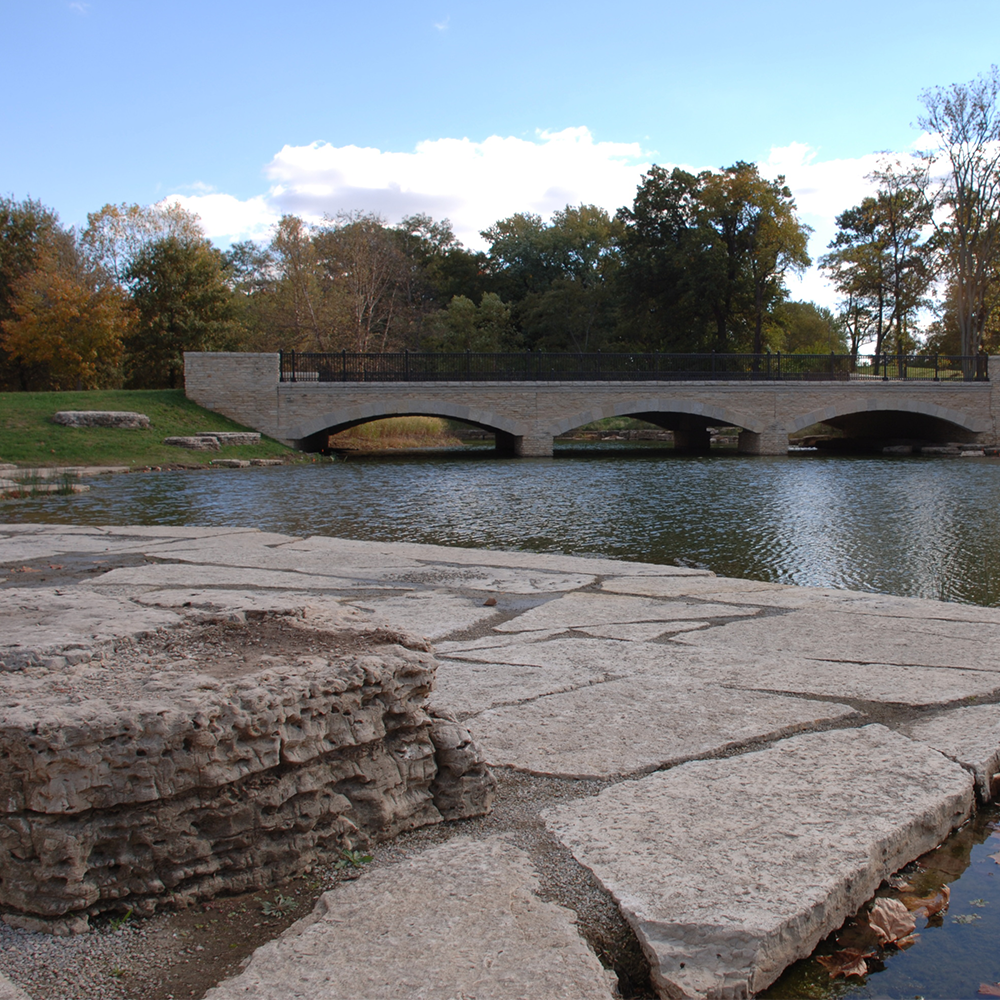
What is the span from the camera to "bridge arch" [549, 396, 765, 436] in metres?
25.0

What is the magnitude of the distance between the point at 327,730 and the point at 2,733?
23.0 inches

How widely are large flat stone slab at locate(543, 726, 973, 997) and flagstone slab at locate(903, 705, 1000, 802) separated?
69mm

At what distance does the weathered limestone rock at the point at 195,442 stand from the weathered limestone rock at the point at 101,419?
1016mm

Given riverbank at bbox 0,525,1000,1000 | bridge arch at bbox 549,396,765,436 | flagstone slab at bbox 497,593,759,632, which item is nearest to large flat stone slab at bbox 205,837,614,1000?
riverbank at bbox 0,525,1000,1000

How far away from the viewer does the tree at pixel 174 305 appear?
113 ft

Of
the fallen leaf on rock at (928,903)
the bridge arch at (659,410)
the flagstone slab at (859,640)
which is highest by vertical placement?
the bridge arch at (659,410)

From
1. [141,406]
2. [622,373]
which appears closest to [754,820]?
[141,406]

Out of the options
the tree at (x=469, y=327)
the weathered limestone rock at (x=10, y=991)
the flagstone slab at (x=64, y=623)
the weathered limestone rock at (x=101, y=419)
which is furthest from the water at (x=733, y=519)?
the tree at (x=469, y=327)

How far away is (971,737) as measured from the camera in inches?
90.8

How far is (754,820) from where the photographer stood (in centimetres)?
182

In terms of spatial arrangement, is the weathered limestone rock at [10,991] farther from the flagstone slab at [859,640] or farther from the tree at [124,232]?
the tree at [124,232]

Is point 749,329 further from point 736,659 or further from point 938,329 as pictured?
point 736,659

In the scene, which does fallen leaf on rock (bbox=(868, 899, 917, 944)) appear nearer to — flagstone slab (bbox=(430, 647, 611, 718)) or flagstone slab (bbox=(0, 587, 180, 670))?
flagstone slab (bbox=(430, 647, 611, 718))

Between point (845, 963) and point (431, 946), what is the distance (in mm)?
781
